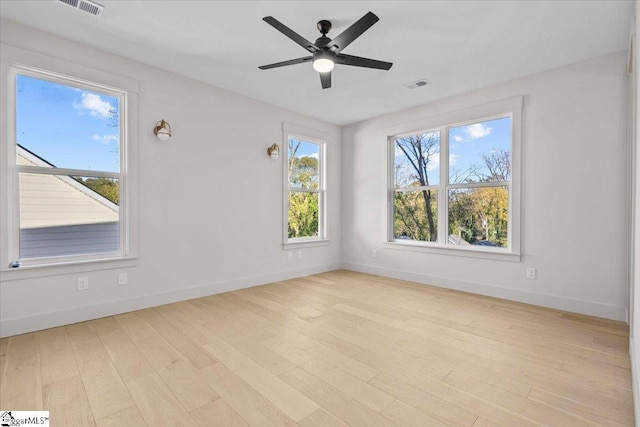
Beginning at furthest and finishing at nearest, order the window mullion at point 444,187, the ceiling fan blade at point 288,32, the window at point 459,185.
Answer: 1. the window mullion at point 444,187
2. the window at point 459,185
3. the ceiling fan blade at point 288,32

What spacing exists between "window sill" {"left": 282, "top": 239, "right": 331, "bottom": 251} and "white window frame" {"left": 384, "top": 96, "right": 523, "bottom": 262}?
1.09 meters

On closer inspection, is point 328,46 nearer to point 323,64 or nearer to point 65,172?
point 323,64

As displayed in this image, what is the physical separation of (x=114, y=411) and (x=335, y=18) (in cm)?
310

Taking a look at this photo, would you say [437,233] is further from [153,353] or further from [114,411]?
[114,411]

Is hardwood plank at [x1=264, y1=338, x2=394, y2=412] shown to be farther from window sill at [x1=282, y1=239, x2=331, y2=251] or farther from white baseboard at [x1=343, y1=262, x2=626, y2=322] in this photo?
white baseboard at [x1=343, y1=262, x2=626, y2=322]

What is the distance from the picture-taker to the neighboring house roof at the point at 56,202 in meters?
2.75

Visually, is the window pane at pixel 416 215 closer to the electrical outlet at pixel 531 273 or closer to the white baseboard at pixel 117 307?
the electrical outlet at pixel 531 273

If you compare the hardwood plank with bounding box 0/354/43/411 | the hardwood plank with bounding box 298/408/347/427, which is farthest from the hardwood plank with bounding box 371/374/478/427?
the hardwood plank with bounding box 0/354/43/411

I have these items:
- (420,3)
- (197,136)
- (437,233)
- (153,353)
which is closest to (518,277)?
(437,233)

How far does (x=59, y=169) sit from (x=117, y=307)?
1.47 metres

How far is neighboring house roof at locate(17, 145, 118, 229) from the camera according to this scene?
275cm

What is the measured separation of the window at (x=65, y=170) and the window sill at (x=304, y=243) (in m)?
2.22

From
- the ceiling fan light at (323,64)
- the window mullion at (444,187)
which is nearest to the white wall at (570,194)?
the window mullion at (444,187)

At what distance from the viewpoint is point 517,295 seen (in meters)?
3.64
